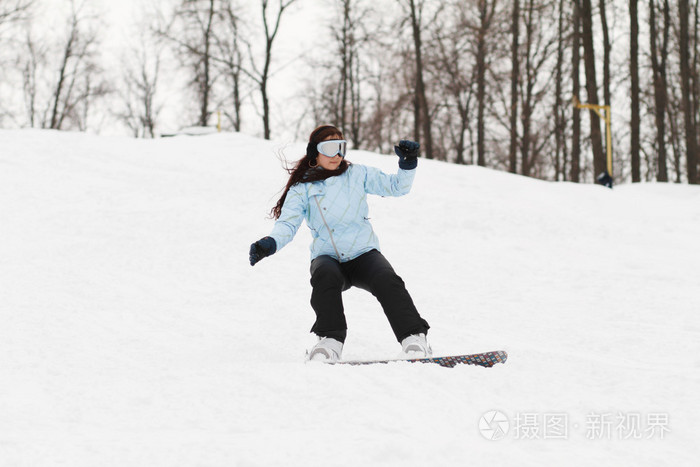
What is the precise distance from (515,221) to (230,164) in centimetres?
509

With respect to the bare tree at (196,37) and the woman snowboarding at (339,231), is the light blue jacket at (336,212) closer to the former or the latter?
the woman snowboarding at (339,231)

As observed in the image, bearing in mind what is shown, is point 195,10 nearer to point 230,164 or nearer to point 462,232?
point 230,164

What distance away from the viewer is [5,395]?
108 inches

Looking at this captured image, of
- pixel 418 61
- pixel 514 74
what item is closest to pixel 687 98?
pixel 514 74

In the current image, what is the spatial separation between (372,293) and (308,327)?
3.60 feet

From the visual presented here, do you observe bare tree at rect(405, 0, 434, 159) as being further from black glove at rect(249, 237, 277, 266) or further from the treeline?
black glove at rect(249, 237, 277, 266)

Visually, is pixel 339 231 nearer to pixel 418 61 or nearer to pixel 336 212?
pixel 336 212

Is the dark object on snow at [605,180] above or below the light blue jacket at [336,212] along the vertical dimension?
above

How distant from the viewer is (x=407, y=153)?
11.7 feet

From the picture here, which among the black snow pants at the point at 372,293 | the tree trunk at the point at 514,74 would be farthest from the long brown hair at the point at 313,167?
the tree trunk at the point at 514,74

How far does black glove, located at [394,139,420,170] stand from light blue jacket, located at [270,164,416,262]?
41mm

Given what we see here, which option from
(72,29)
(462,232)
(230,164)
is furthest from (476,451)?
(72,29)

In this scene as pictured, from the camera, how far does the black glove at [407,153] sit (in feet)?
11.6

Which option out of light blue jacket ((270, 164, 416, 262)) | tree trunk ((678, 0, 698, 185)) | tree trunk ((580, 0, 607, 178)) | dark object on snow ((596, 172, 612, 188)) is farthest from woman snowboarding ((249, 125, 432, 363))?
tree trunk ((678, 0, 698, 185))
